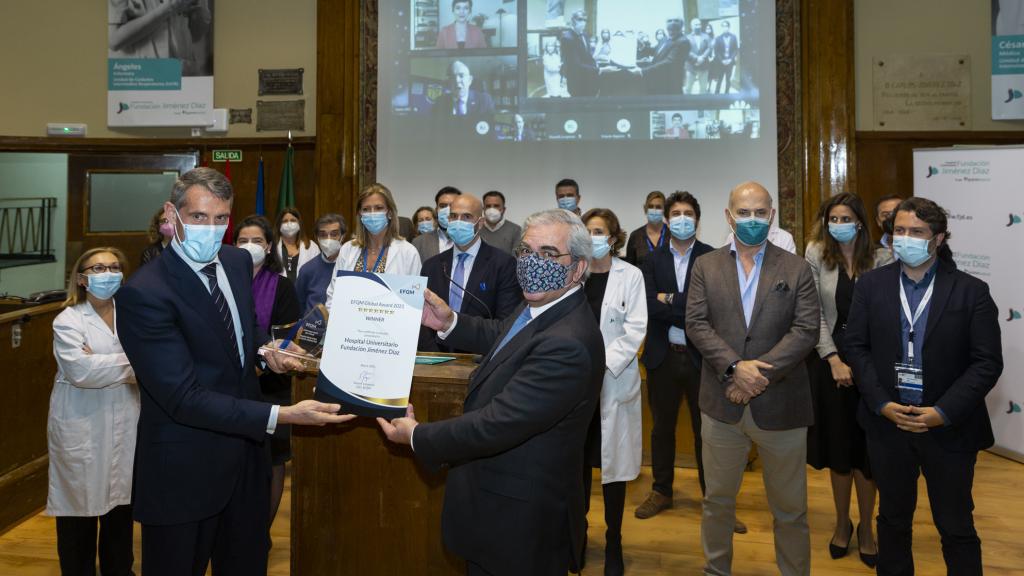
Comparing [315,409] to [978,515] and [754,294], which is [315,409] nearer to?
[754,294]

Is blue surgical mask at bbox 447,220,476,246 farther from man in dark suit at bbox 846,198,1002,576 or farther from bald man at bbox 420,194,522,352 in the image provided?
man in dark suit at bbox 846,198,1002,576

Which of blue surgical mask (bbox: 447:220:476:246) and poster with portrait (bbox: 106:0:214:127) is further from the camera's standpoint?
poster with portrait (bbox: 106:0:214:127)

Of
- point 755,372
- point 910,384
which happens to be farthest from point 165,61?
point 910,384

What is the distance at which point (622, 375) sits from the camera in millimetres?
3623

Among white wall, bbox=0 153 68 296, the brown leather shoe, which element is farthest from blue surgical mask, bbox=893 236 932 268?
white wall, bbox=0 153 68 296

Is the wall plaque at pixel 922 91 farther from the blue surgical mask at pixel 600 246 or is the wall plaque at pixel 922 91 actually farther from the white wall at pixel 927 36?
the blue surgical mask at pixel 600 246

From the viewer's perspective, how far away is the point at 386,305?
2.23 m

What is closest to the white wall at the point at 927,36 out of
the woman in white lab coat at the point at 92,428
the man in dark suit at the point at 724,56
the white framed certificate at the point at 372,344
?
the man in dark suit at the point at 724,56

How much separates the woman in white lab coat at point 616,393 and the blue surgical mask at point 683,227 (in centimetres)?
82

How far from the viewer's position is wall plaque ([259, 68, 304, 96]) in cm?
777

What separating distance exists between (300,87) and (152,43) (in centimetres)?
151

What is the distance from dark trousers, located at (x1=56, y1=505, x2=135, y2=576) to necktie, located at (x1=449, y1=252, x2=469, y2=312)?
1.63 metres

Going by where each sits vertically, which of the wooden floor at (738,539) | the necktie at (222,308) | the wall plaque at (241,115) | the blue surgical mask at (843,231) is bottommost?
the wooden floor at (738,539)

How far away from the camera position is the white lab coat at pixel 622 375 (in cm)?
356
